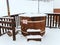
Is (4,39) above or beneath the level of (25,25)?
beneath

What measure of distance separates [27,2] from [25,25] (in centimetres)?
319

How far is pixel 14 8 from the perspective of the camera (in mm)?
6074

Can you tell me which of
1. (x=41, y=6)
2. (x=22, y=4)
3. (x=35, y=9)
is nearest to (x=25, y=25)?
(x=22, y=4)

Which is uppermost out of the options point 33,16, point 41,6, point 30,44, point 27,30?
point 41,6

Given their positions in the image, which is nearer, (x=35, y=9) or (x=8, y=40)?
(x=8, y=40)

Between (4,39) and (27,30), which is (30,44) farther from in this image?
(4,39)

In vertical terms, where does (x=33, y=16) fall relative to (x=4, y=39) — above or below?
above

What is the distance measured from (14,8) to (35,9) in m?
1.70

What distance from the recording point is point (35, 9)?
24.1ft

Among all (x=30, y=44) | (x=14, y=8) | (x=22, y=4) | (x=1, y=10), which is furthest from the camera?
(x=22, y=4)

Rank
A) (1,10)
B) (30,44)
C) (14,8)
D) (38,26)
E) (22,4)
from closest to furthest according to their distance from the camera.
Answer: (30,44) → (38,26) → (1,10) → (14,8) → (22,4)

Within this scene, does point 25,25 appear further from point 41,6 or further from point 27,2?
point 41,6

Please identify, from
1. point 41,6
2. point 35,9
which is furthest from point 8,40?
point 41,6

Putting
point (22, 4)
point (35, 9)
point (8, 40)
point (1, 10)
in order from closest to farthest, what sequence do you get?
point (8, 40) < point (1, 10) < point (22, 4) < point (35, 9)
